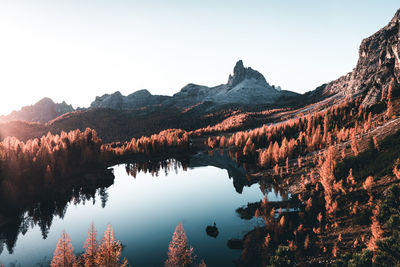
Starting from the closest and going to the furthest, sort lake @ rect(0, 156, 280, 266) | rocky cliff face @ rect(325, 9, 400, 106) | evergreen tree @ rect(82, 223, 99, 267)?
evergreen tree @ rect(82, 223, 99, 267)
lake @ rect(0, 156, 280, 266)
rocky cliff face @ rect(325, 9, 400, 106)

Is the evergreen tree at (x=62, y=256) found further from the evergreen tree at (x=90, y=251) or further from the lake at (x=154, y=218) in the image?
the lake at (x=154, y=218)

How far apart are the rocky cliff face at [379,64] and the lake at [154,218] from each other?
90.5 meters

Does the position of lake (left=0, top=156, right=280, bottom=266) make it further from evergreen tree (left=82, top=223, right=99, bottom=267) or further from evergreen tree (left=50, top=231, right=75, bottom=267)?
evergreen tree (left=50, top=231, right=75, bottom=267)

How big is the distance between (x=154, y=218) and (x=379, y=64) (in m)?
177

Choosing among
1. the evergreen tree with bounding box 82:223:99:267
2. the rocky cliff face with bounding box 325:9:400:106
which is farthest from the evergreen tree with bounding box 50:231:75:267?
the rocky cliff face with bounding box 325:9:400:106

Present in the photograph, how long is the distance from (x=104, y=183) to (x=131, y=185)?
47.2ft

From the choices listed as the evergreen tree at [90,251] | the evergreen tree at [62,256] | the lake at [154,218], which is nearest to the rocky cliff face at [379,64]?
the lake at [154,218]

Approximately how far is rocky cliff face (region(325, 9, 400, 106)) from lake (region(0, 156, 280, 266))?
297ft

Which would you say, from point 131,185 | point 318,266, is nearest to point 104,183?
point 131,185

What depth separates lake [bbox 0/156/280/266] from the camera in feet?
155

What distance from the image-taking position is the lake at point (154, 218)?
47.2 m

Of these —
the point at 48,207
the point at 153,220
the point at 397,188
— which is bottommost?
the point at 153,220

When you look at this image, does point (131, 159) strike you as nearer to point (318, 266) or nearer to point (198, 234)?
point (198, 234)

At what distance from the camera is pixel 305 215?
167 ft
